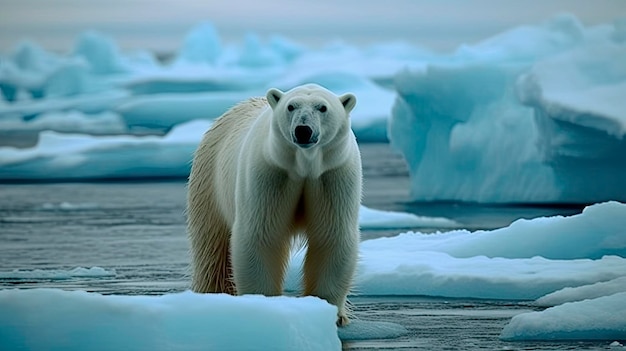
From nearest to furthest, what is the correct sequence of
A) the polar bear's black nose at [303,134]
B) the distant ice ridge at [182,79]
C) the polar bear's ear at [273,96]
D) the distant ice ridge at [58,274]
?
1. the polar bear's black nose at [303,134]
2. the polar bear's ear at [273,96]
3. the distant ice ridge at [58,274]
4. the distant ice ridge at [182,79]

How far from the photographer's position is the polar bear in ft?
16.7

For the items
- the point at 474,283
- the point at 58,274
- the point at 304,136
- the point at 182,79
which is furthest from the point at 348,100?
the point at 182,79

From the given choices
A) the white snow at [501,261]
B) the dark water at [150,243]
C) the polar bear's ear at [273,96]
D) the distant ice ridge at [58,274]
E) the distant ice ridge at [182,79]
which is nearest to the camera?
the polar bear's ear at [273,96]

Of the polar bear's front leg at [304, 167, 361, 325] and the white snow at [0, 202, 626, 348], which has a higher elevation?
the polar bear's front leg at [304, 167, 361, 325]

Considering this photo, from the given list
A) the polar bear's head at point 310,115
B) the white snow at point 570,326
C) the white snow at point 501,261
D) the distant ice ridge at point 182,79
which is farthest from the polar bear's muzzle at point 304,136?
the distant ice ridge at point 182,79

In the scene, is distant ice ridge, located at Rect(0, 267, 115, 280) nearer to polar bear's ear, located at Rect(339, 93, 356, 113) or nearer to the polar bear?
the polar bear

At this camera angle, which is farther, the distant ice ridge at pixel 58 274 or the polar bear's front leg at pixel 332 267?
the distant ice ridge at pixel 58 274

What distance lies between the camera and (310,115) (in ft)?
16.3

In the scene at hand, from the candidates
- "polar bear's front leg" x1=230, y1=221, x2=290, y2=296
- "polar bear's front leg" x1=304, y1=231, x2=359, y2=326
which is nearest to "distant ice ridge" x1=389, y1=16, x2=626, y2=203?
"polar bear's front leg" x1=304, y1=231, x2=359, y2=326

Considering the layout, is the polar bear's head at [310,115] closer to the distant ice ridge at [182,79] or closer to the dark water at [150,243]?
the dark water at [150,243]

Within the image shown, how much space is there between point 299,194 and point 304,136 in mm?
458

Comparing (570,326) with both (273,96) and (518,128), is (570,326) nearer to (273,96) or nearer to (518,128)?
(273,96)

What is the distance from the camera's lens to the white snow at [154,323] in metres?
4.43

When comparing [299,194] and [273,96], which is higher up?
[273,96]
